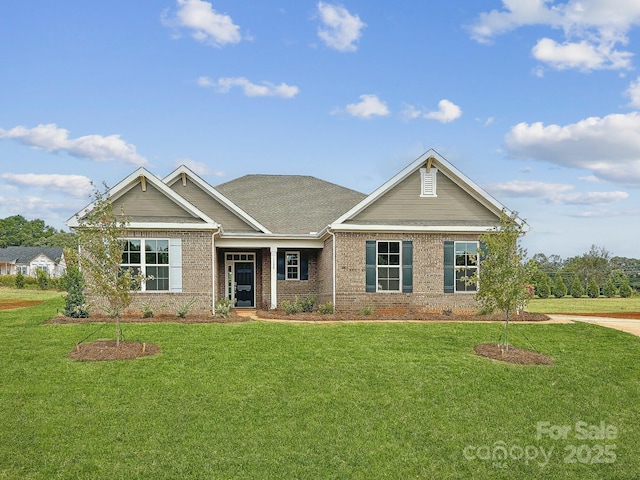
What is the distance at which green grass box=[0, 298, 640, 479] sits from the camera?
7832mm

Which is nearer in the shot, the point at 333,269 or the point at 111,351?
the point at 111,351

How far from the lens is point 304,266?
75.5ft

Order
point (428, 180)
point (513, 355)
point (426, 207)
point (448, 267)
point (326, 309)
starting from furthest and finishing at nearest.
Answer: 1. point (428, 180)
2. point (426, 207)
3. point (448, 267)
4. point (326, 309)
5. point (513, 355)

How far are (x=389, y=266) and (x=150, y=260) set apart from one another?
791 cm

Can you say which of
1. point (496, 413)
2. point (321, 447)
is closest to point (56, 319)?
point (321, 447)

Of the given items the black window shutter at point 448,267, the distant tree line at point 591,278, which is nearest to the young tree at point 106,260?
the black window shutter at point 448,267

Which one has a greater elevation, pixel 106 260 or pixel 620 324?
pixel 106 260

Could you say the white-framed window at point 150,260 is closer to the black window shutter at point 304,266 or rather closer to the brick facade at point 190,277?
the brick facade at point 190,277

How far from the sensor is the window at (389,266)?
1991 centimetres

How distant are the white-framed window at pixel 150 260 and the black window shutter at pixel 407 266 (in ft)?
25.7

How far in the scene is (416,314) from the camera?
64.2 feet

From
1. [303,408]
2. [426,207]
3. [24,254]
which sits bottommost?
[303,408]

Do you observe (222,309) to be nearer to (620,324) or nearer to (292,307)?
(292,307)

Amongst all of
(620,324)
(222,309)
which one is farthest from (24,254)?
(620,324)
